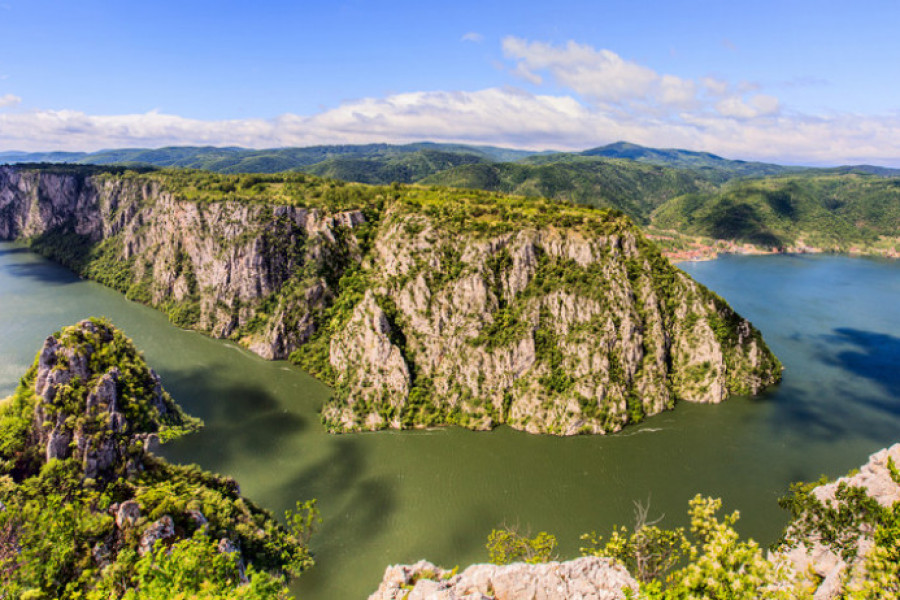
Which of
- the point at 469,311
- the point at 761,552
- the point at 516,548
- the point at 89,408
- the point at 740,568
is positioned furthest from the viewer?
the point at 469,311

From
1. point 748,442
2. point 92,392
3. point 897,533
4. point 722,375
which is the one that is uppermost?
point 897,533

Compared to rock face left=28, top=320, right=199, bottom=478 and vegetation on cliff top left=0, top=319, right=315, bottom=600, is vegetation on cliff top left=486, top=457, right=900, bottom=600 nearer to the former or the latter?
vegetation on cliff top left=0, top=319, right=315, bottom=600

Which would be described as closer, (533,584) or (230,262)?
(533,584)

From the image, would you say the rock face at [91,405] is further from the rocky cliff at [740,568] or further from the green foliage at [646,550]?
the green foliage at [646,550]

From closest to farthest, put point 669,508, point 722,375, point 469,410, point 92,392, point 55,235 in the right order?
point 92,392
point 669,508
point 469,410
point 722,375
point 55,235

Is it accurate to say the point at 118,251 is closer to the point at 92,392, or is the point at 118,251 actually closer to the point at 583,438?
the point at 92,392

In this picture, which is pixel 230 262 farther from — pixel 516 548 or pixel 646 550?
pixel 646 550

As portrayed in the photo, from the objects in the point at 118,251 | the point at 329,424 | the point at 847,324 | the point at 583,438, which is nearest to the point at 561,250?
the point at 583,438

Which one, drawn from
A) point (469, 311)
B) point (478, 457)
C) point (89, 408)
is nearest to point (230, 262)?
point (89, 408)
